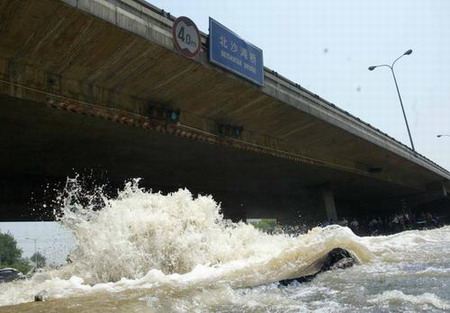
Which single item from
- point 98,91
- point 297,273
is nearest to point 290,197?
point 98,91

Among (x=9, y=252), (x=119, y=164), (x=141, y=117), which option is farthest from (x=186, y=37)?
(x=9, y=252)

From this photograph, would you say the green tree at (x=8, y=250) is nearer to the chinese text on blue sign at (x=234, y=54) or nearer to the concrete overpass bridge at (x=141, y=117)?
the concrete overpass bridge at (x=141, y=117)

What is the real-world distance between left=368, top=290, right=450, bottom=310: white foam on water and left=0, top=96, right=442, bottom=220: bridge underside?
9995 mm

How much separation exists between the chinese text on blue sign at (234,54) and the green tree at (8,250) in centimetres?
9351

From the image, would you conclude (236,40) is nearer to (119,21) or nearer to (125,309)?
(119,21)

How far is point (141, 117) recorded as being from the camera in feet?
42.6

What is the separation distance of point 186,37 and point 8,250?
9578cm

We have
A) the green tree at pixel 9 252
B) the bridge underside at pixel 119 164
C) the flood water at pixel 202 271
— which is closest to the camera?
the flood water at pixel 202 271

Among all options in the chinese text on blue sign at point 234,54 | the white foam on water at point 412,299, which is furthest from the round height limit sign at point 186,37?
the white foam on water at point 412,299

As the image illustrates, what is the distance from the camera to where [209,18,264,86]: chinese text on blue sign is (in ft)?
41.0

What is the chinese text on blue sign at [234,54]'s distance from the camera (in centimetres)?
1249

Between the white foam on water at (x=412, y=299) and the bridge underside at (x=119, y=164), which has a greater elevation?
the bridge underside at (x=119, y=164)

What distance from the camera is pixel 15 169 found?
17469 mm

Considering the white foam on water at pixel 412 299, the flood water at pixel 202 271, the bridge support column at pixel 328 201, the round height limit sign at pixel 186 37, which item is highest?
the round height limit sign at pixel 186 37
